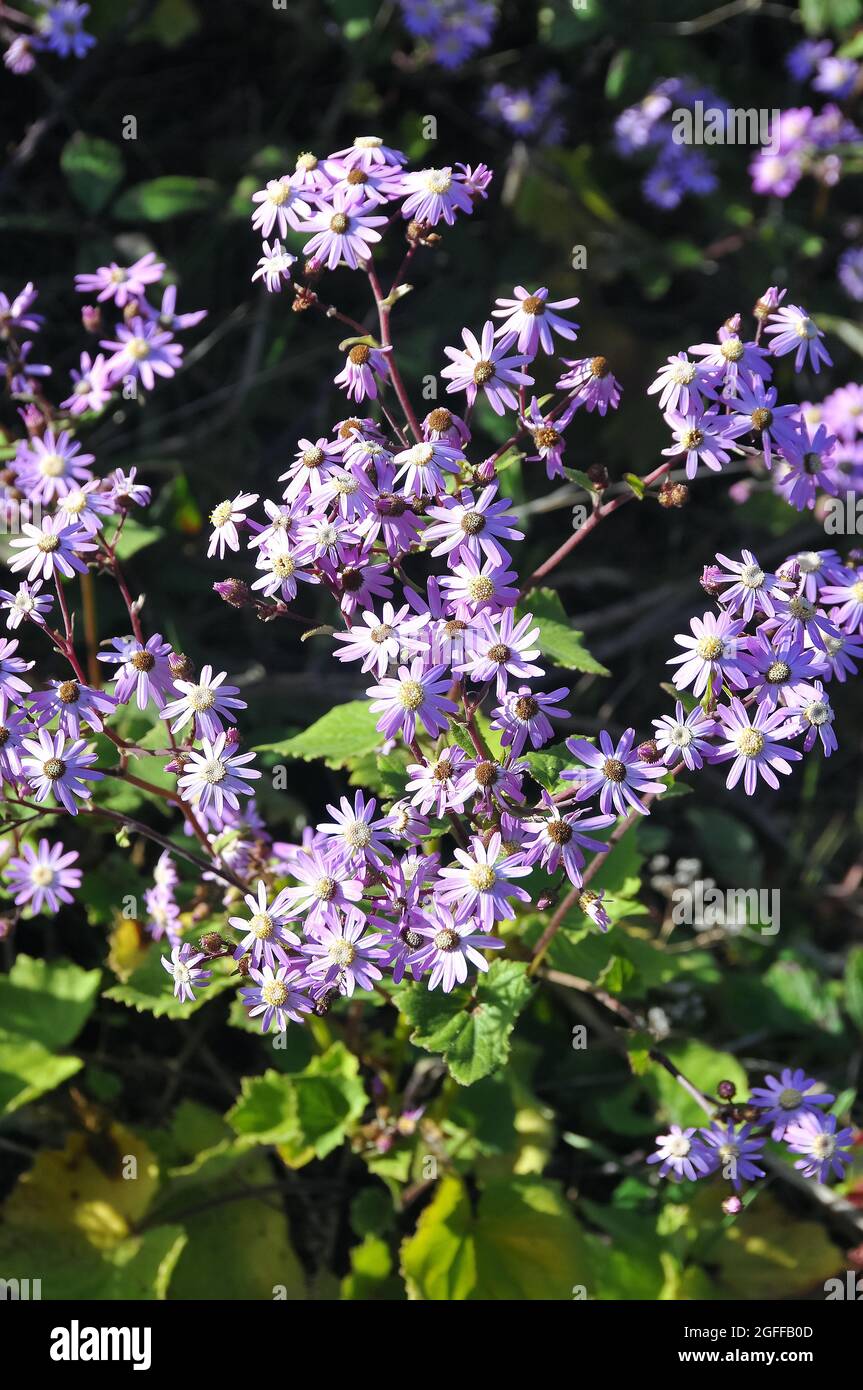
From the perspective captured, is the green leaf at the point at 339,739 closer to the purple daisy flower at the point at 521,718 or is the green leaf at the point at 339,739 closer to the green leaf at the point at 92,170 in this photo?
the purple daisy flower at the point at 521,718

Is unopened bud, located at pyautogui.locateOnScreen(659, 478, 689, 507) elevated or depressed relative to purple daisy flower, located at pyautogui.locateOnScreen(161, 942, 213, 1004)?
elevated

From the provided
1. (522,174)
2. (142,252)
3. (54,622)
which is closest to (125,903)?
(54,622)

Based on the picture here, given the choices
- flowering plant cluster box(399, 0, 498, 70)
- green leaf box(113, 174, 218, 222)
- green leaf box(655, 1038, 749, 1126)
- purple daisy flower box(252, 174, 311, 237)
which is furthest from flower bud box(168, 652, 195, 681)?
flowering plant cluster box(399, 0, 498, 70)

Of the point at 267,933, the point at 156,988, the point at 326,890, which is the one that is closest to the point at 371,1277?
the point at 156,988

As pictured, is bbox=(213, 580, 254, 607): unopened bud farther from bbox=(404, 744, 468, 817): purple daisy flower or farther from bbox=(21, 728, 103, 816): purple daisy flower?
bbox=(404, 744, 468, 817): purple daisy flower

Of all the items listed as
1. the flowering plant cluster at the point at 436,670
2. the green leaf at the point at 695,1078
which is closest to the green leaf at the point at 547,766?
the flowering plant cluster at the point at 436,670

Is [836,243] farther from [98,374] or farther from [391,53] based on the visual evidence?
[98,374]

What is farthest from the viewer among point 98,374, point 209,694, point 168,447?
point 168,447
